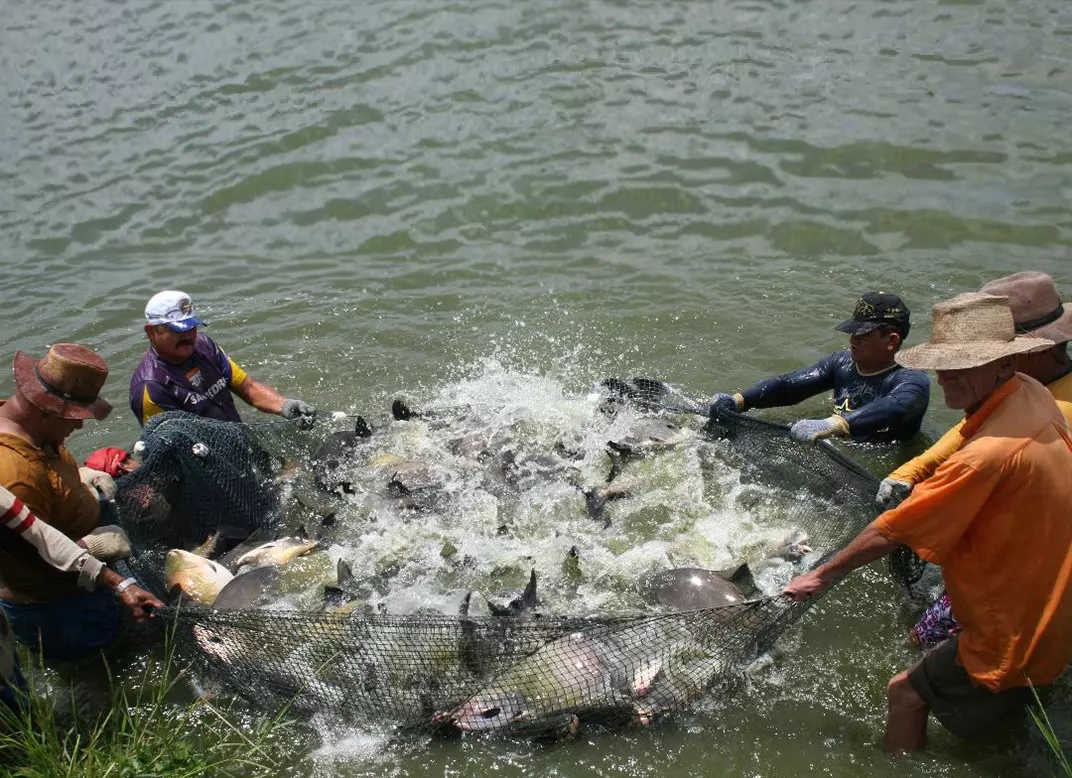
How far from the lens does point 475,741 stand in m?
4.49

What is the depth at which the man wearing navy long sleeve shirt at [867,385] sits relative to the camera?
18.5 ft

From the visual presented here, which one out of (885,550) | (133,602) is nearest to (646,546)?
(885,550)

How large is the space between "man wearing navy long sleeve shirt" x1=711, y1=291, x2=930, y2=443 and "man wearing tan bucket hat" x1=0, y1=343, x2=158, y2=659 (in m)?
3.81

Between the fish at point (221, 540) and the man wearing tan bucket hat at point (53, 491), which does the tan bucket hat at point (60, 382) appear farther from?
the fish at point (221, 540)

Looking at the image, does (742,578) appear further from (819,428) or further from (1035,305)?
(1035,305)

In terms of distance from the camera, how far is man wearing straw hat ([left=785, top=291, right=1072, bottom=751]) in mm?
3309

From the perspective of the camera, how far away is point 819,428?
559 cm

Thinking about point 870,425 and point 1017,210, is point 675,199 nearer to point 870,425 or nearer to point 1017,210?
point 1017,210

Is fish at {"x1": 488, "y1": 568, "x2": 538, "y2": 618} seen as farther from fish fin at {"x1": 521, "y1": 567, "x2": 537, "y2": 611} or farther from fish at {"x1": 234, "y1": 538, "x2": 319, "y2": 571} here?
fish at {"x1": 234, "y1": 538, "x2": 319, "y2": 571}

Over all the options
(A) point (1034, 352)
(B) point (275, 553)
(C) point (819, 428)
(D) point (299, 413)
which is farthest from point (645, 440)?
(A) point (1034, 352)

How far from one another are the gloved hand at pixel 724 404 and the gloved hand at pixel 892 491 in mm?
1723

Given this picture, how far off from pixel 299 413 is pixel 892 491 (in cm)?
412

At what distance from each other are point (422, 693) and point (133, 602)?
5.14 ft

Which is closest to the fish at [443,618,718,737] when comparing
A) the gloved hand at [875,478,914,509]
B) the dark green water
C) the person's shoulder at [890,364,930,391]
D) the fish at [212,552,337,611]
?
the gloved hand at [875,478,914,509]
